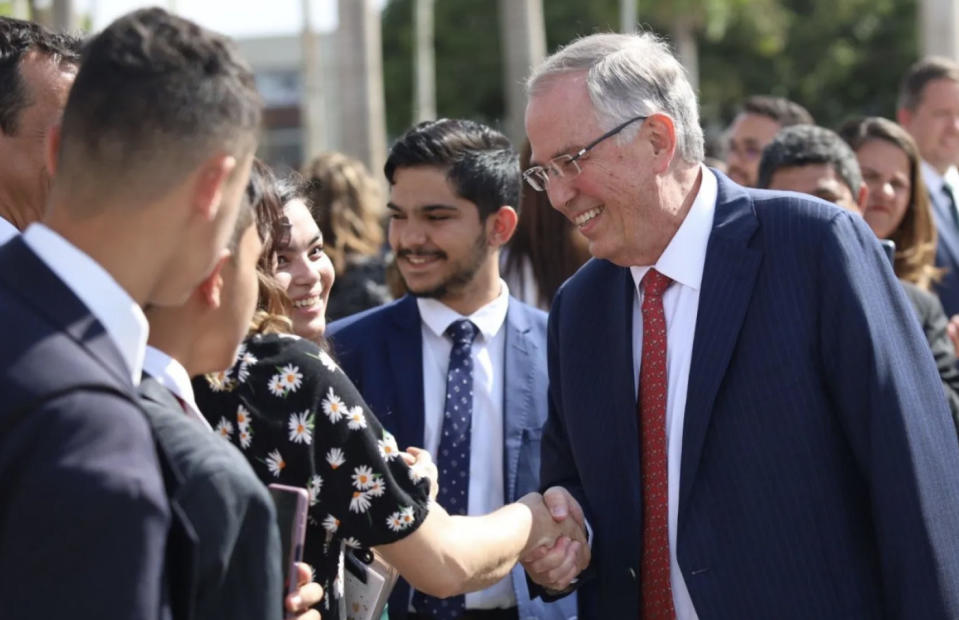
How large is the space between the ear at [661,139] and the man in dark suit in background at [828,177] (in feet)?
6.02

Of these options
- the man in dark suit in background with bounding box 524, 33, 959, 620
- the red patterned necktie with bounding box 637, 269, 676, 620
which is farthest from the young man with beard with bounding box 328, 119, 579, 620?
the red patterned necktie with bounding box 637, 269, 676, 620

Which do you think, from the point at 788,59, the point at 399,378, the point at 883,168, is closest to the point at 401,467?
the point at 399,378

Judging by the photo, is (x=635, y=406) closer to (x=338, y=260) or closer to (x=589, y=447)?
(x=589, y=447)

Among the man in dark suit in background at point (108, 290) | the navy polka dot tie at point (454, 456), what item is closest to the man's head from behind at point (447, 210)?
the navy polka dot tie at point (454, 456)

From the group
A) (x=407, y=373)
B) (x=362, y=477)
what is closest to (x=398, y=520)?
(x=362, y=477)

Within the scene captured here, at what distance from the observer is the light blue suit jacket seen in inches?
162

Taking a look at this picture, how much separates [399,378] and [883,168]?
2979mm

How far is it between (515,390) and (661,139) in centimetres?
118

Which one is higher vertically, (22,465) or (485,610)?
(22,465)

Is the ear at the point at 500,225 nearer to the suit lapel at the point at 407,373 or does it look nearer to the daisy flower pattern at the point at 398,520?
the suit lapel at the point at 407,373

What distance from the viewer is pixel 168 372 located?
209 centimetres

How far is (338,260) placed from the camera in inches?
276

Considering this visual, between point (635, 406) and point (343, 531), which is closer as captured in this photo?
point (343, 531)

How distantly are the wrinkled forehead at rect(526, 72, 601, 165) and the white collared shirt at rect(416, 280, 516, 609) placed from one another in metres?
1.00
